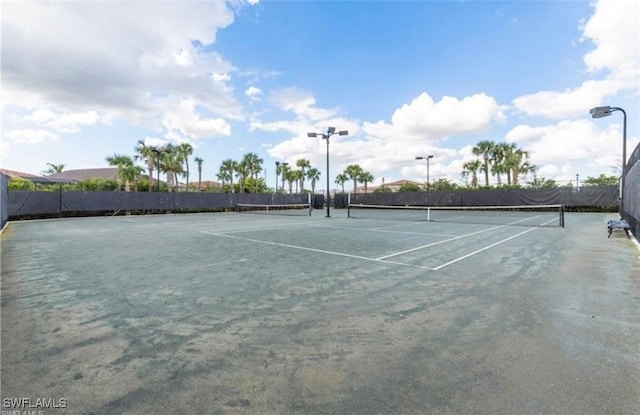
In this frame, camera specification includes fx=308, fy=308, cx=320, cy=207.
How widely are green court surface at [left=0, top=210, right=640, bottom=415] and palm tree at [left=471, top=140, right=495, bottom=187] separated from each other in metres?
36.3

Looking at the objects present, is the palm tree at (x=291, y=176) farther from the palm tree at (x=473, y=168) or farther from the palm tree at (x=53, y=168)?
the palm tree at (x=53, y=168)

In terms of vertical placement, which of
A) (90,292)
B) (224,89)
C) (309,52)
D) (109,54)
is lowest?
(90,292)

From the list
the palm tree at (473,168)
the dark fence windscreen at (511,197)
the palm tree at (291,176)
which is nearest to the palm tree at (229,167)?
the palm tree at (291,176)

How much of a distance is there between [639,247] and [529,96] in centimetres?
1996

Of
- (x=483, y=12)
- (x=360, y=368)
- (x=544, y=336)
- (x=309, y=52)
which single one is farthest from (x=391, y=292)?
(x=309, y=52)

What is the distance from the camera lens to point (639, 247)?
7.66m

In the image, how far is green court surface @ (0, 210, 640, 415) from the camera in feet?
6.24

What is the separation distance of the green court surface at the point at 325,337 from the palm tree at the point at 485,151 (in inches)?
1428

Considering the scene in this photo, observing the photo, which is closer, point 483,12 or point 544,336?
point 544,336

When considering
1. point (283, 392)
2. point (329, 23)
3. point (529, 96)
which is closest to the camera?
point (283, 392)

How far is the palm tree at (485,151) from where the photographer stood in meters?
38.0

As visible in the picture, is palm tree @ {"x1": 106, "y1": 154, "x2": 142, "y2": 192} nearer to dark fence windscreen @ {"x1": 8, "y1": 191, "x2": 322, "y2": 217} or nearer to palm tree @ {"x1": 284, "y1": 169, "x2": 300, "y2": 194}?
dark fence windscreen @ {"x1": 8, "y1": 191, "x2": 322, "y2": 217}

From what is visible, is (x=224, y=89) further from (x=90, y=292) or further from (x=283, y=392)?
(x=283, y=392)

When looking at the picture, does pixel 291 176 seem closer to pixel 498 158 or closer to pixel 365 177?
pixel 365 177
